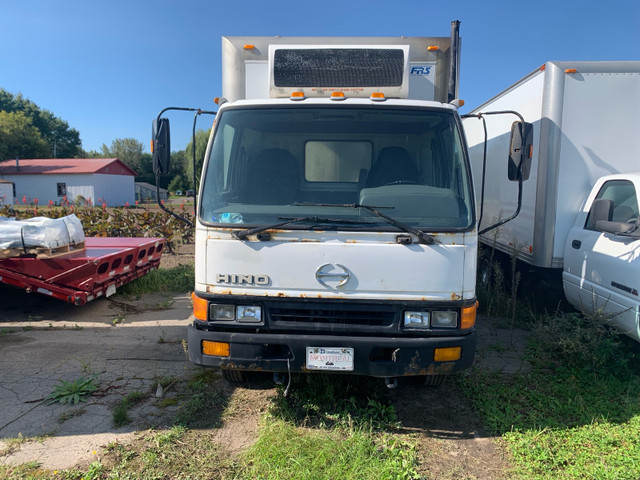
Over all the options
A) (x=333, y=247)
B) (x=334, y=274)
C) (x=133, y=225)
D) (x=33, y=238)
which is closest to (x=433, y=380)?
(x=334, y=274)

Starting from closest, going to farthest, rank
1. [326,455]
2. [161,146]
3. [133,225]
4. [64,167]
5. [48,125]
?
[326,455]
[161,146]
[133,225]
[64,167]
[48,125]

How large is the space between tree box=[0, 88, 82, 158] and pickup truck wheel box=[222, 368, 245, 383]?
2846 inches

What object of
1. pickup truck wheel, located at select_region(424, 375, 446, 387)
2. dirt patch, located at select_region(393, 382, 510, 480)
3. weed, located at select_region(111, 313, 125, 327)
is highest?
pickup truck wheel, located at select_region(424, 375, 446, 387)

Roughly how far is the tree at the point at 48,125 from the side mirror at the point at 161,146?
71906 mm

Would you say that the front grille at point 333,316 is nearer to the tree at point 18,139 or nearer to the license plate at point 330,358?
the license plate at point 330,358

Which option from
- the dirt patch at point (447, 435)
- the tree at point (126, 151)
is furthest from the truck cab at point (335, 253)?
the tree at point (126, 151)

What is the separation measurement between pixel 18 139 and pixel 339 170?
197 ft

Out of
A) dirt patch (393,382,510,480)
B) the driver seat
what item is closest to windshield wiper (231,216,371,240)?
the driver seat

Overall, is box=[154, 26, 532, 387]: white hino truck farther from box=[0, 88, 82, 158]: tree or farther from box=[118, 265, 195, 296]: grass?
box=[0, 88, 82, 158]: tree

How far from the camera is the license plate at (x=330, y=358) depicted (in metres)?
3.13

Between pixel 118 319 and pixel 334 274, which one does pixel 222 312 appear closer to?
pixel 334 274

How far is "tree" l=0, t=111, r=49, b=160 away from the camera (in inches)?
1970

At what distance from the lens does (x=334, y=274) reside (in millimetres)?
3150

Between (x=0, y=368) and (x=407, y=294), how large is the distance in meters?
4.19
